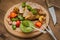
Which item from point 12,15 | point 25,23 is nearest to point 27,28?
point 25,23

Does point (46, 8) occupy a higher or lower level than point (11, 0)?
lower

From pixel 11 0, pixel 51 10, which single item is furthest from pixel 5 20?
pixel 51 10

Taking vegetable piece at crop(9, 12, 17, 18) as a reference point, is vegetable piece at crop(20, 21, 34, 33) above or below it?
below

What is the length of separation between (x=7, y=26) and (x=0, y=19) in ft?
0.26

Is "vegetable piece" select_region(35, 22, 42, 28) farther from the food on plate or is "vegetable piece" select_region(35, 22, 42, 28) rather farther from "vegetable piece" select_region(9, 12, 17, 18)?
"vegetable piece" select_region(9, 12, 17, 18)

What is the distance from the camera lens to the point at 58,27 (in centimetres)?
105

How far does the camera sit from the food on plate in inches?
39.3

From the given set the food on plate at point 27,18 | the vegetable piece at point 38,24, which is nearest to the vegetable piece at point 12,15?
the food on plate at point 27,18

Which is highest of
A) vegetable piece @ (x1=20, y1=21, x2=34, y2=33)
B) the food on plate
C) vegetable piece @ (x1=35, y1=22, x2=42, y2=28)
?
the food on plate

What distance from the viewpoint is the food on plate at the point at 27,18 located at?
999 millimetres

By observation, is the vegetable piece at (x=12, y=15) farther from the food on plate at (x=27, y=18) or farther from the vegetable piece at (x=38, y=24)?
the vegetable piece at (x=38, y=24)

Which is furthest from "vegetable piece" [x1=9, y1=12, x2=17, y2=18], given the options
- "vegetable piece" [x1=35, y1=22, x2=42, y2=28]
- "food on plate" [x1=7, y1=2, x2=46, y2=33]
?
"vegetable piece" [x1=35, y1=22, x2=42, y2=28]

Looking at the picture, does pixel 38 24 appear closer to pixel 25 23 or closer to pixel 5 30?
pixel 25 23

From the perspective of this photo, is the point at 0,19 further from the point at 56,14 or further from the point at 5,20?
the point at 56,14
